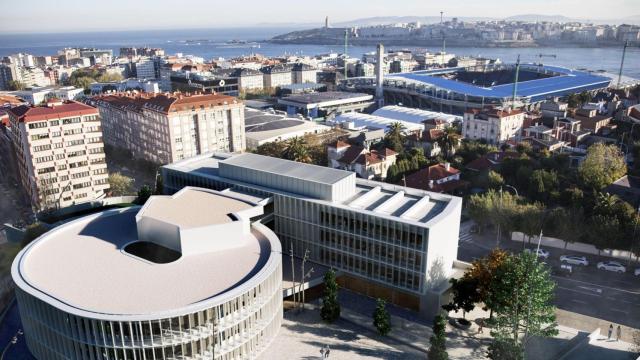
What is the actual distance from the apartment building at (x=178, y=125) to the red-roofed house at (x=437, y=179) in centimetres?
3813

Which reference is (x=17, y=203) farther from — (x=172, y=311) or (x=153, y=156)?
(x=172, y=311)

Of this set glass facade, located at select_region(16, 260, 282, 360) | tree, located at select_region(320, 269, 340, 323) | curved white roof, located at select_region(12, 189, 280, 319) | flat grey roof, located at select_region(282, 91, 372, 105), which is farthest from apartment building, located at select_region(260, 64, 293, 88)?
glass facade, located at select_region(16, 260, 282, 360)

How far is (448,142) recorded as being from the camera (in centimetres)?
9262

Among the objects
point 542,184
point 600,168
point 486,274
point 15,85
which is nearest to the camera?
point 486,274

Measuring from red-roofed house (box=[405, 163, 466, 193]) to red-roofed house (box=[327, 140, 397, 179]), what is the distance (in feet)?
24.7

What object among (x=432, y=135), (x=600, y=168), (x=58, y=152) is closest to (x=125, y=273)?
(x=58, y=152)

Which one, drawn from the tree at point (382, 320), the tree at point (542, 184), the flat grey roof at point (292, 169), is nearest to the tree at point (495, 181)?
the tree at point (542, 184)

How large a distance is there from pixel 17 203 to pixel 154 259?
57916 mm

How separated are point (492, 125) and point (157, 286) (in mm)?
82626

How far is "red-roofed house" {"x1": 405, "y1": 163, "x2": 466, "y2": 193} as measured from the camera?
247ft

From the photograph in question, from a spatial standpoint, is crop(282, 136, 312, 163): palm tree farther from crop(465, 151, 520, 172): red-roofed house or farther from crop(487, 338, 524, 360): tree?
crop(487, 338, 524, 360): tree

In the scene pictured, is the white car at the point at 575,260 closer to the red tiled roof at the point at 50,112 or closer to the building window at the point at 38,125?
the red tiled roof at the point at 50,112

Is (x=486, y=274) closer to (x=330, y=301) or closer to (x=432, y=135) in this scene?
(x=330, y=301)

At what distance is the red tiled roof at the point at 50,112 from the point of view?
72.7m
